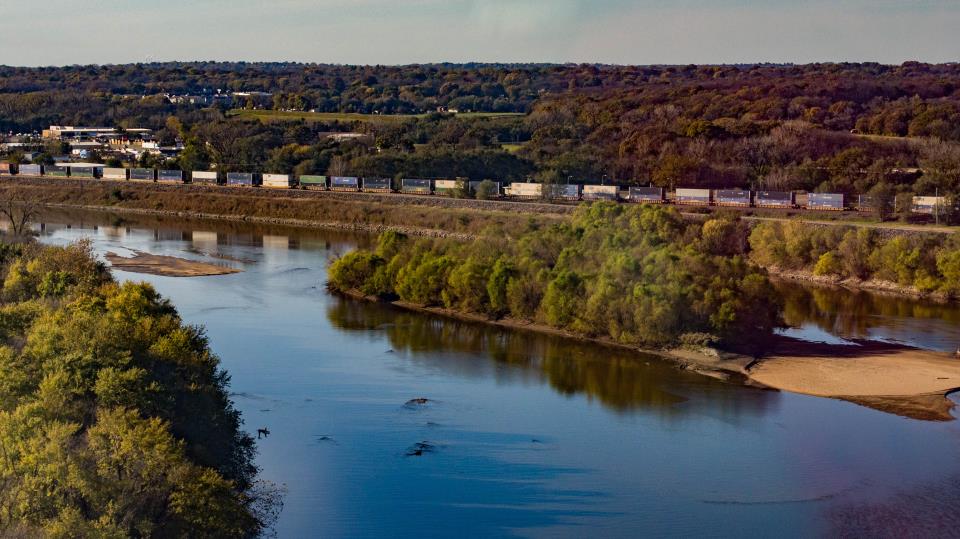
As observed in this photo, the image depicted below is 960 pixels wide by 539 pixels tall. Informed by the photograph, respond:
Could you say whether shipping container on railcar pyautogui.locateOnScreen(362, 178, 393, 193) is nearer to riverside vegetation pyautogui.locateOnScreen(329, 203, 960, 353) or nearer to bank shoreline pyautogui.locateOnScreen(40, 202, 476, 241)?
bank shoreline pyautogui.locateOnScreen(40, 202, 476, 241)

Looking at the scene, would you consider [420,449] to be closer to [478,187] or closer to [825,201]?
[825,201]

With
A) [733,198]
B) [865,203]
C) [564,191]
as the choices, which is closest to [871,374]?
[865,203]

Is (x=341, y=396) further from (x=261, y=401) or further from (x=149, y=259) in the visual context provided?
(x=149, y=259)

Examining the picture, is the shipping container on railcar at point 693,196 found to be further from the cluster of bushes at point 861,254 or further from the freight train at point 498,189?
the cluster of bushes at point 861,254


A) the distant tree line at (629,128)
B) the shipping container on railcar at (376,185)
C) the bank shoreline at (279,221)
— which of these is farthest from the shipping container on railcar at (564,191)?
the shipping container on railcar at (376,185)

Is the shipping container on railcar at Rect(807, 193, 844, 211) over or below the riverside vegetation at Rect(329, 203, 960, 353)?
over

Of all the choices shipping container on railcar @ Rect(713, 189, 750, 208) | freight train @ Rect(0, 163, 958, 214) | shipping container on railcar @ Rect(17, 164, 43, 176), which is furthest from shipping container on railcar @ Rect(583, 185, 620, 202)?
shipping container on railcar @ Rect(17, 164, 43, 176)
